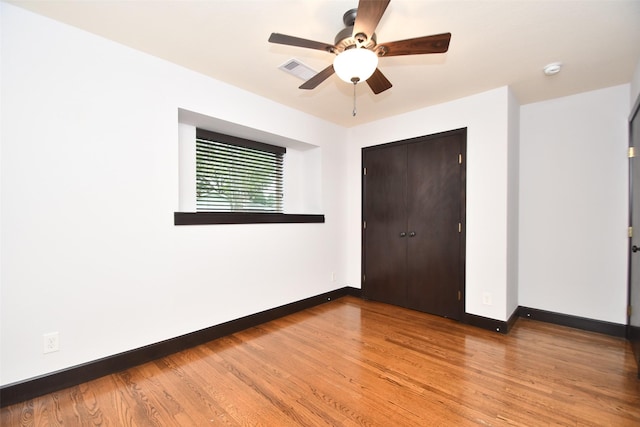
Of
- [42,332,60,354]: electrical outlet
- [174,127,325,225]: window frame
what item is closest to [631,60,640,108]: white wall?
[174,127,325,225]: window frame

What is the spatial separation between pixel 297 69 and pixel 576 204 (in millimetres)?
3258

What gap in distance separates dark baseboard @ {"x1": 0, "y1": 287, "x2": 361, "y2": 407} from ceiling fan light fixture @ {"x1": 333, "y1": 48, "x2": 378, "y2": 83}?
8.20 feet

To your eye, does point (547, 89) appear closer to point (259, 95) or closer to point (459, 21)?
point (459, 21)

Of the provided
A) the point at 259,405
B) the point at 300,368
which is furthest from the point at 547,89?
the point at 259,405

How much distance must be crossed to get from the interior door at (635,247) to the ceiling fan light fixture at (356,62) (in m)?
2.48

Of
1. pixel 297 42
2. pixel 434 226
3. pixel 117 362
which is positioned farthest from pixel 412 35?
pixel 117 362

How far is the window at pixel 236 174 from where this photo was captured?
9.91 feet

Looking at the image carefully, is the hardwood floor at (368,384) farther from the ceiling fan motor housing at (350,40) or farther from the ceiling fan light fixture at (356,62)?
the ceiling fan motor housing at (350,40)

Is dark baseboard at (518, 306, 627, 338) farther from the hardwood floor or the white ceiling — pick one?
the white ceiling

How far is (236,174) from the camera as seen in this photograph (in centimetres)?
332

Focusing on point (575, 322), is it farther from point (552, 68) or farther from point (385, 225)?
point (552, 68)

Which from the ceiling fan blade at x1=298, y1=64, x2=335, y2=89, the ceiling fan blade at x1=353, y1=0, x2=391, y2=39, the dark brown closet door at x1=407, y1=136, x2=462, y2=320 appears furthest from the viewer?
the dark brown closet door at x1=407, y1=136, x2=462, y2=320

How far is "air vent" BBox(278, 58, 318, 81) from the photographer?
2.38 metres

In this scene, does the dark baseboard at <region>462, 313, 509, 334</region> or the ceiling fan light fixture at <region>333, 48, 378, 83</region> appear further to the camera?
the dark baseboard at <region>462, 313, 509, 334</region>
